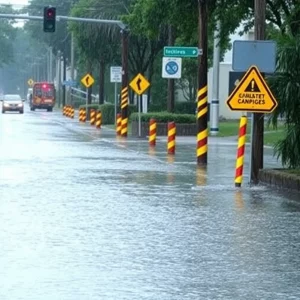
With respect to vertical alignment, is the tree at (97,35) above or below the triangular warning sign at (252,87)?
above

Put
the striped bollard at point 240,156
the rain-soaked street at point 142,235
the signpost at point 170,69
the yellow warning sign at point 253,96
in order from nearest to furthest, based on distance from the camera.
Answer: the rain-soaked street at point 142,235 → the yellow warning sign at point 253,96 → the striped bollard at point 240,156 → the signpost at point 170,69

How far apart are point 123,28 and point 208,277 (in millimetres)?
36892

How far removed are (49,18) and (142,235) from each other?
29.6m

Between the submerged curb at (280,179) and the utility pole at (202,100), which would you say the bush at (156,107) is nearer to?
the utility pole at (202,100)

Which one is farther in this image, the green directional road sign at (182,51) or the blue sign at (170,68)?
the blue sign at (170,68)

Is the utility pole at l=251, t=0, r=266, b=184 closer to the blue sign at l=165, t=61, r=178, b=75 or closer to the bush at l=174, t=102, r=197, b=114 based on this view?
the blue sign at l=165, t=61, r=178, b=75

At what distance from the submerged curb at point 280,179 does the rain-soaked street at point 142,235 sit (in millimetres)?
272

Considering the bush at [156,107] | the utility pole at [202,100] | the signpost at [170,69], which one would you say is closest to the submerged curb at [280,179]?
the utility pole at [202,100]

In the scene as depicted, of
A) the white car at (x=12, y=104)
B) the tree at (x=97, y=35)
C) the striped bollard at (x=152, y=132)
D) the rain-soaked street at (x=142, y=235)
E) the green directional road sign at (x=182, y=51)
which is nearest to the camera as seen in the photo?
the rain-soaked street at (x=142, y=235)

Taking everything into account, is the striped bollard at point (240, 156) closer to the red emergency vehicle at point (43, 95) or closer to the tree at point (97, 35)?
the tree at point (97, 35)

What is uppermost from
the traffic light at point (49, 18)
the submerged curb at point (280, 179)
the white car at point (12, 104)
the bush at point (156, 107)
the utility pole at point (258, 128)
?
the traffic light at point (49, 18)

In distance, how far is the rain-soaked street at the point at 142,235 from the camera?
389 inches

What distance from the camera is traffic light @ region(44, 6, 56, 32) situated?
137 feet

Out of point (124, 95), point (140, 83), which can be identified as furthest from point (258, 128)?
point (124, 95)
